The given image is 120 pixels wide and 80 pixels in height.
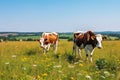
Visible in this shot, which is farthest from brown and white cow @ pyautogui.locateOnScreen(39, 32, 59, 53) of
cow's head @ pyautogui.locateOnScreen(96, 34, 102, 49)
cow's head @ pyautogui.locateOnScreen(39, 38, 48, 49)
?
cow's head @ pyautogui.locateOnScreen(96, 34, 102, 49)

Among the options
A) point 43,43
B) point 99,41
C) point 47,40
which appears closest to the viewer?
point 99,41

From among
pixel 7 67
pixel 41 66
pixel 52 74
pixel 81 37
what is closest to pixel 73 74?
pixel 52 74

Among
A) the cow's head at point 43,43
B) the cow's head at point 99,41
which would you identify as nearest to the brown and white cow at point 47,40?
the cow's head at point 43,43

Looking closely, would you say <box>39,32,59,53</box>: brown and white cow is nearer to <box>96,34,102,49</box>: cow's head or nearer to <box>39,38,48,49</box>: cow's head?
<box>39,38,48,49</box>: cow's head

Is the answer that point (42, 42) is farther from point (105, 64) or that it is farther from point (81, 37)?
point (105, 64)

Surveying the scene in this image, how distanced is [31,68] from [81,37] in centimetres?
994

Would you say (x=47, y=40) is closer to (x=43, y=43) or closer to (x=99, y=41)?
(x=43, y=43)

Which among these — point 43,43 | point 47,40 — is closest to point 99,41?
point 43,43

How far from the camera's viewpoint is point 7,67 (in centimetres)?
838

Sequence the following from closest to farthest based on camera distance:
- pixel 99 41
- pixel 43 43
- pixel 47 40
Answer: pixel 99 41
pixel 43 43
pixel 47 40

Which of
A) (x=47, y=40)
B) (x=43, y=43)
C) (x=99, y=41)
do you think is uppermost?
(x=99, y=41)

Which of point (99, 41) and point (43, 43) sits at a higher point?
point (99, 41)

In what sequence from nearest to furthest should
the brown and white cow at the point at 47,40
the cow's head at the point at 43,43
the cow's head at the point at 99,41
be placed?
the cow's head at the point at 99,41 < the cow's head at the point at 43,43 < the brown and white cow at the point at 47,40

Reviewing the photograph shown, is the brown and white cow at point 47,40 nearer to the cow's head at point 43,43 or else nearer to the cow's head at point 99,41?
the cow's head at point 43,43
